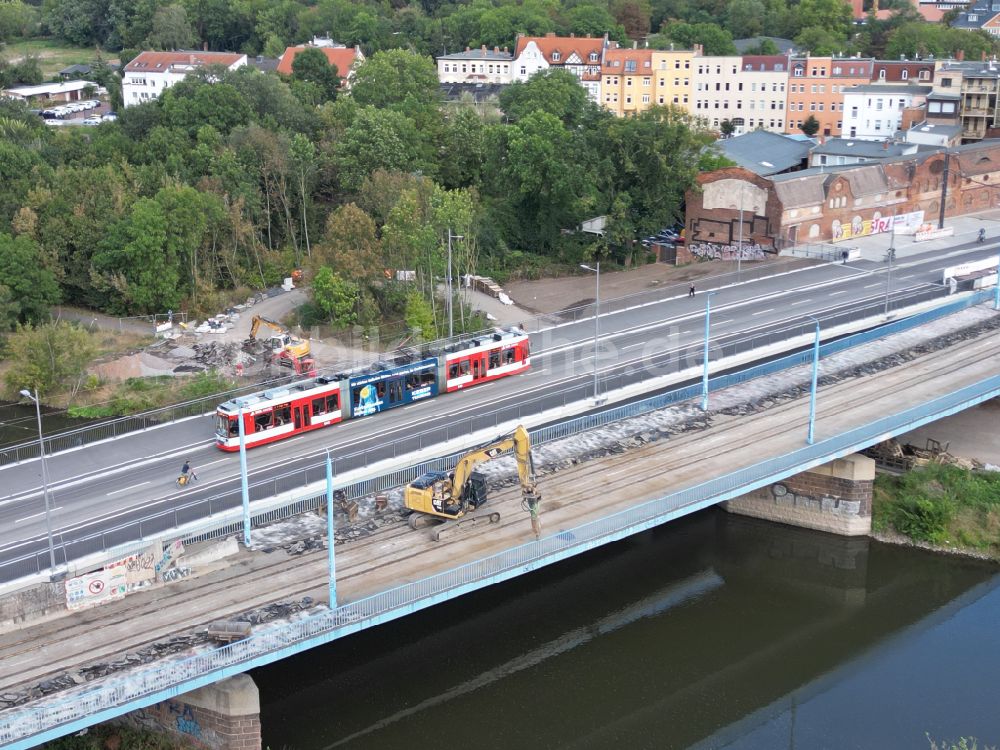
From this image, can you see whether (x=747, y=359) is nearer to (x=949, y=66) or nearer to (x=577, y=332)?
(x=577, y=332)

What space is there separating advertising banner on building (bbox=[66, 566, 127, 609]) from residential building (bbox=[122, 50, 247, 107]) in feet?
325

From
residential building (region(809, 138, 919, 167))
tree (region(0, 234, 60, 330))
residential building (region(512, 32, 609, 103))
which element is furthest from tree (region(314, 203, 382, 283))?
residential building (region(512, 32, 609, 103))

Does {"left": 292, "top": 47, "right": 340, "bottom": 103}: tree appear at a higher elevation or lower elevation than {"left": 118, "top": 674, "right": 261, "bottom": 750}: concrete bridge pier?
higher

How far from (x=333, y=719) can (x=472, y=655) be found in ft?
18.8

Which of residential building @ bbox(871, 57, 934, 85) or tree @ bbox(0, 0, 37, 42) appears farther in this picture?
tree @ bbox(0, 0, 37, 42)

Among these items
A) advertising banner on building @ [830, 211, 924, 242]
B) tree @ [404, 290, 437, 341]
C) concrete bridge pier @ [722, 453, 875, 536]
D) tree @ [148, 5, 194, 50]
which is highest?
tree @ [148, 5, 194, 50]

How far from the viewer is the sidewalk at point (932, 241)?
84.6 m

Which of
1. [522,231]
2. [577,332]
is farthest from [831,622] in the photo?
[522,231]

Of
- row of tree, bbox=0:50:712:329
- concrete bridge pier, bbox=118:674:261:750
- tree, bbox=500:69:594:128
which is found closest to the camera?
concrete bridge pier, bbox=118:674:261:750

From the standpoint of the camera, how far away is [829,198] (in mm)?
85250

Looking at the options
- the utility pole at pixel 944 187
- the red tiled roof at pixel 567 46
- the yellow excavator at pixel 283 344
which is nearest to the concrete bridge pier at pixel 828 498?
the yellow excavator at pixel 283 344

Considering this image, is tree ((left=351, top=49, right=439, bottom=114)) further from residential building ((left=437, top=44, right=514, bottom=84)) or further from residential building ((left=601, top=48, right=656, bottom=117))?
residential building ((left=437, top=44, right=514, bottom=84))

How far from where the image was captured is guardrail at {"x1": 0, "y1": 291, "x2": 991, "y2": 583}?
3875cm

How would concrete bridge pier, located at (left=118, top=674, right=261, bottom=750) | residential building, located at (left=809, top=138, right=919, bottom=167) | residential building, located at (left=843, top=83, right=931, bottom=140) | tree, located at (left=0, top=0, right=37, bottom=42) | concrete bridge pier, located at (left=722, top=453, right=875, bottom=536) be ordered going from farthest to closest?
tree, located at (left=0, top=0, right=37, bottom=42)
residential building, located at (left=843, top=83, right=931, bottom=140)
residential building, located at (left=809, top=138, right=919, bottom=167)
concrete bridge pier, located at (left=722, top=453, right=875, bottom=536)
concrete bridge pier, located at (left=118, top=674, right=261, bottom=750)
